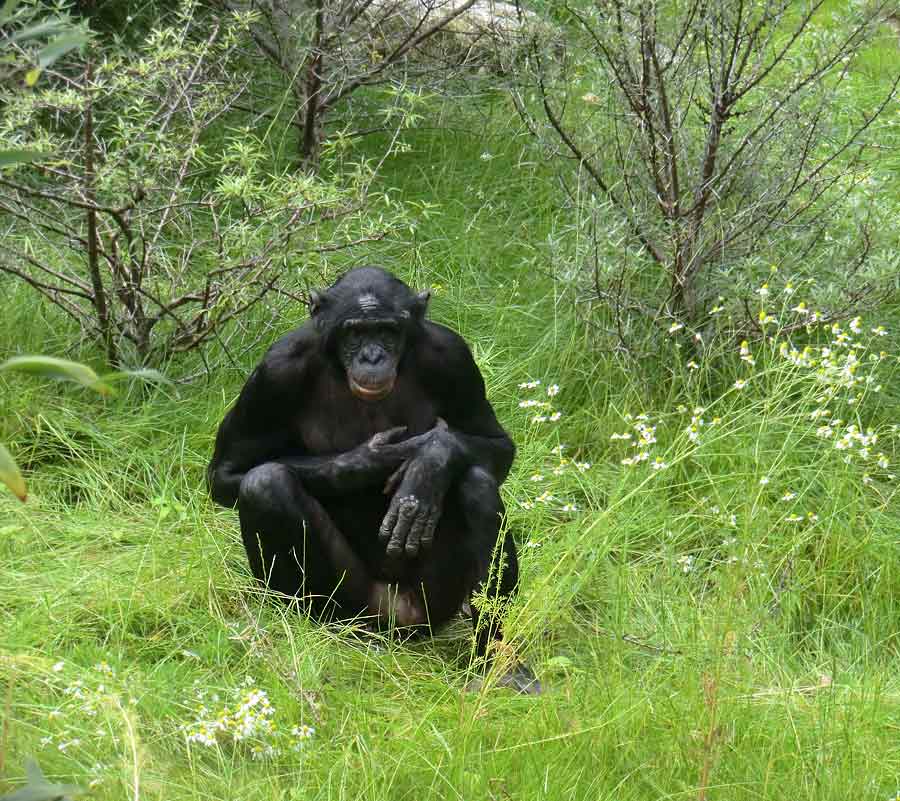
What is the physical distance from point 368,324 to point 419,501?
52cm

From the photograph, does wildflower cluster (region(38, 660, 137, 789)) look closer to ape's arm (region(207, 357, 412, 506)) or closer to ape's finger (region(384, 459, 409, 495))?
ape's arm (region(207, 357, 412, 506))

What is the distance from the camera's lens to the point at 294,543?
12.9 ft

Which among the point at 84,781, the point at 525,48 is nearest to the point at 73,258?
the point at 525,48

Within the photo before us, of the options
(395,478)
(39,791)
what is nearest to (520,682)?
(395,478)

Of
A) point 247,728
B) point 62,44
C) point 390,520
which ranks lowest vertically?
point 247,728

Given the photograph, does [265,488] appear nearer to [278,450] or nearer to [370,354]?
[278,450]

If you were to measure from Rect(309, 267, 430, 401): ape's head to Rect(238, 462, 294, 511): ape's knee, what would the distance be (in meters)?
0.32

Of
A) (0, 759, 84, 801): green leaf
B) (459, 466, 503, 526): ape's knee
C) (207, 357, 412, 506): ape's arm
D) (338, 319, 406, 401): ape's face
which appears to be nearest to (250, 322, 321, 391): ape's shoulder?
(207, 357, 412, 506): ape's arm

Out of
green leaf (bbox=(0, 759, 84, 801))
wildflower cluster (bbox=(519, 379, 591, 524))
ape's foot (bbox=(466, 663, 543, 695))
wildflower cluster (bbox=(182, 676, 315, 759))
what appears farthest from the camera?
wildflower cluster (bbox=(519, 379, 591, 524))

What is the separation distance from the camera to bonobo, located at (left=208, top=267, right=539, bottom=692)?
387 cm

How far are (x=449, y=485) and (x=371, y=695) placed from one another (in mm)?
678

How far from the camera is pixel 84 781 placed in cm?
290

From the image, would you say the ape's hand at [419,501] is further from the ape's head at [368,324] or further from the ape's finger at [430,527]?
the ape's head at [368,324]

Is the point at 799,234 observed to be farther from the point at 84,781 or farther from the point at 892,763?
the point at 84,781
